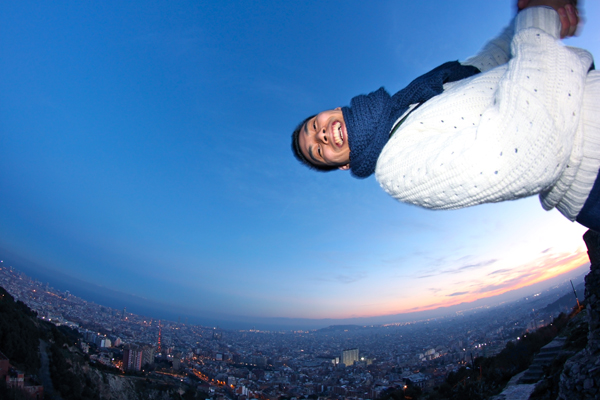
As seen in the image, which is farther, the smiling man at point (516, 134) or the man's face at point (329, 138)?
the man's face at point (329, 138)

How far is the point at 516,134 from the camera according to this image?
54cm

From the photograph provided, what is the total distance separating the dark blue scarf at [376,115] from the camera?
824 mm

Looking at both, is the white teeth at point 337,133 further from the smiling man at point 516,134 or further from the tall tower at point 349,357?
the tall tower at point 349,357

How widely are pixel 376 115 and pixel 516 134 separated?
380 millimetres

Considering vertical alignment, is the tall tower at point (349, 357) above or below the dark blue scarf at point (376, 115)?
below

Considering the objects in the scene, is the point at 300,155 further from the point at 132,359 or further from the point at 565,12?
the point at 132,359

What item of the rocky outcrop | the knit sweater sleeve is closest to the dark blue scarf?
the knit sweater sleeve

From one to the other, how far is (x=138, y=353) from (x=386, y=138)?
101 ft

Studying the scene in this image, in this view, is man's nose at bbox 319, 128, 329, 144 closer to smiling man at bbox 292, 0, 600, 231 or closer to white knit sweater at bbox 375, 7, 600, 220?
smiling man at bbox 292, 0, 600, 231

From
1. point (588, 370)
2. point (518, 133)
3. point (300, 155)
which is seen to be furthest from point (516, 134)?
point (588, 370)

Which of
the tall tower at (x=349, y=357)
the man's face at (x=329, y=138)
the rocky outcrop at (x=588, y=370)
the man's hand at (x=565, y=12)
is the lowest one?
the tall tower at (x=349, y=357)

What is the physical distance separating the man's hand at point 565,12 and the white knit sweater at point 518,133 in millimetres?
46

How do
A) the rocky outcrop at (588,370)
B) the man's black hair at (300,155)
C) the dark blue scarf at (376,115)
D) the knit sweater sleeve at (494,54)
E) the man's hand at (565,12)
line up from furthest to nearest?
the rocky outcrop at (588,370) → the man's black hair at (300,155) → the knit sweater sleeve at (494,54) → the dark blue scarf at (376,115) → the man's hand at (565,12)

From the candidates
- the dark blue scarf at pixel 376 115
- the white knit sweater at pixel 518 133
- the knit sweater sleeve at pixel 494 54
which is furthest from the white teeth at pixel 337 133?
the knit sweater sleeve at pixel 494 54
